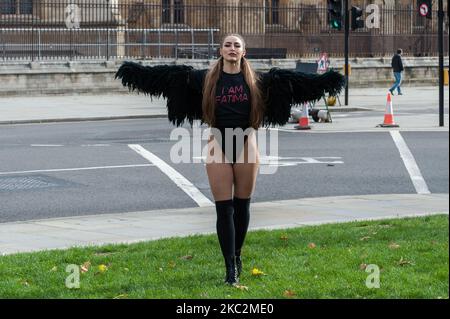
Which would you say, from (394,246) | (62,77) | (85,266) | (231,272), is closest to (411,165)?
(394,246)

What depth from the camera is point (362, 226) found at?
1133cm

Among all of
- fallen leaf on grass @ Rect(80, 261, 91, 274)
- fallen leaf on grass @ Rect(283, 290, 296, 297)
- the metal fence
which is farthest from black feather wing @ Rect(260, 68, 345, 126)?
the metal fence

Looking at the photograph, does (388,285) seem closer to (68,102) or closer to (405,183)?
(405,183)

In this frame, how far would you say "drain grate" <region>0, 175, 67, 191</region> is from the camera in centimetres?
1561

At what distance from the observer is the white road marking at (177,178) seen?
1440 cm

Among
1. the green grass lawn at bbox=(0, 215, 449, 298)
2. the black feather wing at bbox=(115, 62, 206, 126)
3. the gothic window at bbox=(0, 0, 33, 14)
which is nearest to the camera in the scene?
the green grass lawn at bbox=(0, 215, 449, 298)

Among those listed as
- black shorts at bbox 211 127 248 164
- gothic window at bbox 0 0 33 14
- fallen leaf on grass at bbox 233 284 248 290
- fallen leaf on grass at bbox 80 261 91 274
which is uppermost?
gothic window at bbox 0 0 33 14

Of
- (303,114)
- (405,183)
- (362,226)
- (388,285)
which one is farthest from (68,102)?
(388,285)

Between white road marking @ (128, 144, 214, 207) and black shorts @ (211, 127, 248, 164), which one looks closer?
black shorts @ (211, 127, 248, 164)

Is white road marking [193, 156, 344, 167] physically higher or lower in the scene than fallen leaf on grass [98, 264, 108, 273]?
lower

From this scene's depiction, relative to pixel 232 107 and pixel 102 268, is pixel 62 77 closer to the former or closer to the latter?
pixel 102 268

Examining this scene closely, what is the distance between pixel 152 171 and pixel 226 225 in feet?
29.0

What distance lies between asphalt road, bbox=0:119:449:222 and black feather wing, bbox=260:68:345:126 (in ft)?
16.3

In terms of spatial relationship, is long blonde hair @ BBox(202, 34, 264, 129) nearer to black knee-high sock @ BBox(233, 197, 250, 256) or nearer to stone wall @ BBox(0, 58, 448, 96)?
black knee-high sock @ BBox(233, 197, 250, 256)
